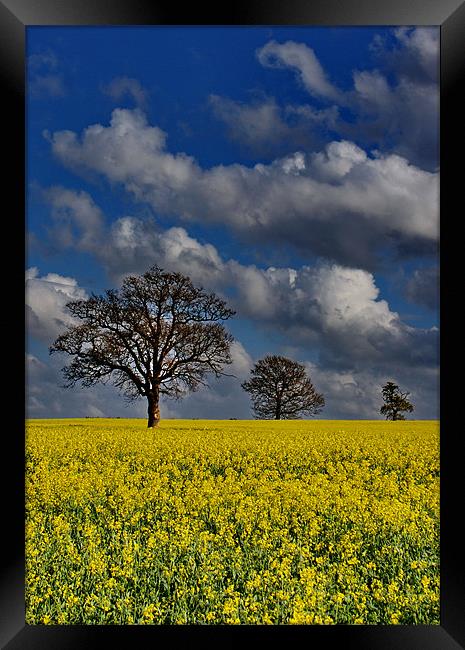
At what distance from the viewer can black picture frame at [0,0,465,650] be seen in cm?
294

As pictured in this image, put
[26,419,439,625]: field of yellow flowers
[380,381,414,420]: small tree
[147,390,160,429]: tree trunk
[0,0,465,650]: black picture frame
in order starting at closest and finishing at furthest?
[0,0,465,650]: black picture frame, [26,419,439,625]: field of yellow flowers, [147,390,160,429]: tree trunk, [380,381,414,420]: small tree

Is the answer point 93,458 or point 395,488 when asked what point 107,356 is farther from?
point 395,488

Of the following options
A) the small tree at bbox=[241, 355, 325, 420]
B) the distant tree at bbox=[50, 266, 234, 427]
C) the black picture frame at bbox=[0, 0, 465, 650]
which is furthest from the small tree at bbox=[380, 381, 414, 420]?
the black picture frame at bbox=[0, 0, 465, 650]

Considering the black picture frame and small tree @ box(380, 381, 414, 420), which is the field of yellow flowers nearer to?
the black picture frame

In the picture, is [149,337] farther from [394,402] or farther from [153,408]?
[394,402]

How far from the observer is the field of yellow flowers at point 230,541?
14.9 ft

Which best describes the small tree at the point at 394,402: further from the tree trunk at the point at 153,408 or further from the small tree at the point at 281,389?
the tree trunk at the point at 153,408

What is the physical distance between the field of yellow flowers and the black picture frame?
1021mm

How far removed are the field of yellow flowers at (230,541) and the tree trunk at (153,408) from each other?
709 cm
